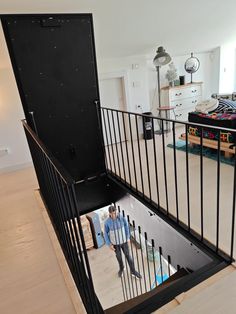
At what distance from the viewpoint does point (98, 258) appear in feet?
15.7

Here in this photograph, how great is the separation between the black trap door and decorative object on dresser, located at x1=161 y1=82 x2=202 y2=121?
3192 millimetres

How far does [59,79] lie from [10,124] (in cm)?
219

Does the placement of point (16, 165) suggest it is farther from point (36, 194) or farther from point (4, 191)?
point (36, 194)

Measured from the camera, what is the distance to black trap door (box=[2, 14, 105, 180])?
7.76ft

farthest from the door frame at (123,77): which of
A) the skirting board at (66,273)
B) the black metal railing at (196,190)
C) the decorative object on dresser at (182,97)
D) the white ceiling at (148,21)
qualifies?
the skirting board at (66,273)

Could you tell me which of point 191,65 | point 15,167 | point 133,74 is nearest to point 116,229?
point 15,167

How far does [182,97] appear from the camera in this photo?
576 cm

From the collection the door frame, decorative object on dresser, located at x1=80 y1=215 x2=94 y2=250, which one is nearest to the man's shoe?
decorative object on dresser, located at x1=80 y1=215 x2=94 y2=250

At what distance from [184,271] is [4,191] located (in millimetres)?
2799

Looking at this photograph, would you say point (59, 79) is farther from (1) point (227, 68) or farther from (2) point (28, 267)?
(1) point (227, 68)

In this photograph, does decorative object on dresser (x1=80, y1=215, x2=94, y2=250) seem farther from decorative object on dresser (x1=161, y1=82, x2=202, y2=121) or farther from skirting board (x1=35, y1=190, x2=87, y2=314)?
decorative object on dresser (x1=161, y1=82, x2=202, y2=121)

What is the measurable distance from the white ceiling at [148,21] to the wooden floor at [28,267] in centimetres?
253

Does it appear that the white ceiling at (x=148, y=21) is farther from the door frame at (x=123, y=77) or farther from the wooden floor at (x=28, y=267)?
the wooden floor at (x=28, y=267)

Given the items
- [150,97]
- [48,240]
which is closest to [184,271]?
[48,240]
